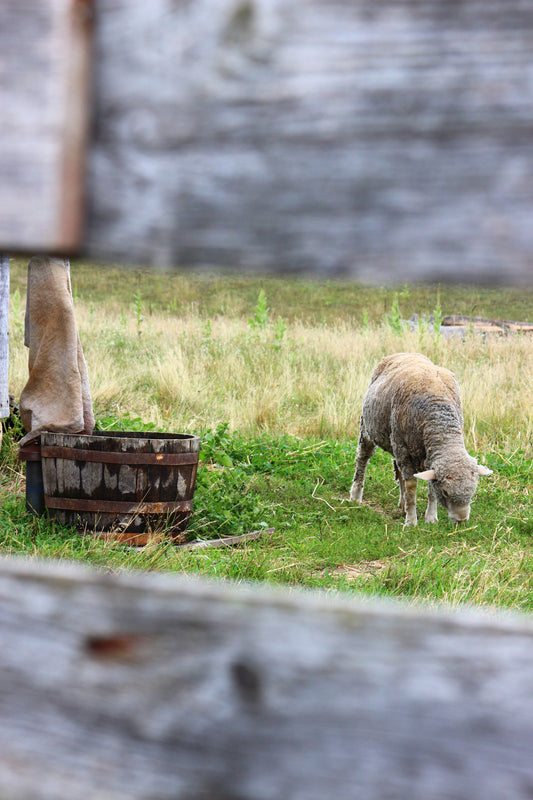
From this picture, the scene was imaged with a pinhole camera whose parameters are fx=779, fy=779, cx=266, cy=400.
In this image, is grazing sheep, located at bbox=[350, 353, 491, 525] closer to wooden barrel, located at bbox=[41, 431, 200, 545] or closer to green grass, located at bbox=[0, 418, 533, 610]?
green grass, located at bbox=[0, 418, 533, 610]

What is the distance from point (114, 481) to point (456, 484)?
310 cm

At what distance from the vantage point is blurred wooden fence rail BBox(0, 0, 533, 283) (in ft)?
2.51

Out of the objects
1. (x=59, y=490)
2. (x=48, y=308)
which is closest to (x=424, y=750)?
(x=59, y=490)

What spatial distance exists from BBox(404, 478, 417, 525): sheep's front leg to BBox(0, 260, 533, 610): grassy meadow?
188mm

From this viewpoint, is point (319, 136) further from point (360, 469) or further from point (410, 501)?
point (360, 469)

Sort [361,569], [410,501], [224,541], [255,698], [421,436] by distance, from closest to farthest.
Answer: [255,698], [361,569], [224,541], [410,501], [421,436]

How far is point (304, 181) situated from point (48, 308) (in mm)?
5939

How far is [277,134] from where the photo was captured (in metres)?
0.80

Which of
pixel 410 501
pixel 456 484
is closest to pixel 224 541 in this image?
pixel 410 501

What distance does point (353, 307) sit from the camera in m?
38.0

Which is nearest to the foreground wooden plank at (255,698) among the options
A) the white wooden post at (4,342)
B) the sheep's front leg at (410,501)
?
the white wooden post at (4,342)

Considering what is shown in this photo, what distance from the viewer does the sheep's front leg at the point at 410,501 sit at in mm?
7387

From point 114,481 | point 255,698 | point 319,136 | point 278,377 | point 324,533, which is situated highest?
point 319,136

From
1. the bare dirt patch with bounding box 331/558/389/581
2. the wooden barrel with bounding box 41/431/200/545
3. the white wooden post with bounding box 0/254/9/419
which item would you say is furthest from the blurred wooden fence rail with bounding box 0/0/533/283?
the white wooden post with bounding box 0/254/9/419
